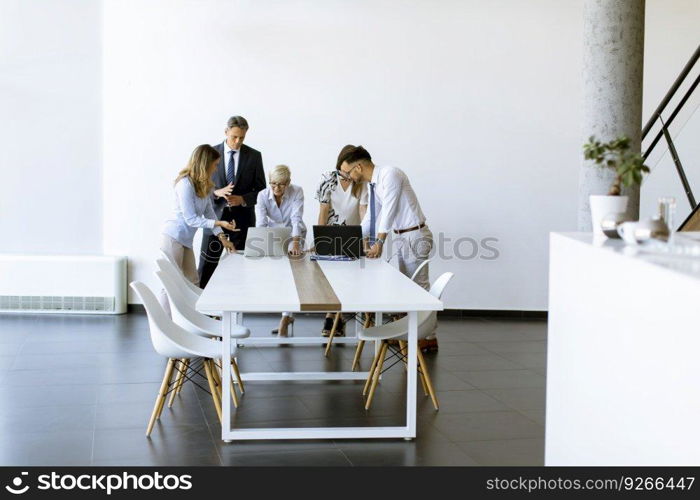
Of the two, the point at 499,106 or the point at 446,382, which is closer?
the point at 446,382

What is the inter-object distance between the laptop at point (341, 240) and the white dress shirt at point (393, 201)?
20 centimetres

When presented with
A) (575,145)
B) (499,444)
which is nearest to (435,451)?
(499,444)

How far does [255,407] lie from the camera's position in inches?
222

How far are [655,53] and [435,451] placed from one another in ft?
19.6

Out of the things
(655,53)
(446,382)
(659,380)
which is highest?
(655,53)

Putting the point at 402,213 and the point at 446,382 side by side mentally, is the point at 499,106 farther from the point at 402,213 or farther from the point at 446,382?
the point at 446,382

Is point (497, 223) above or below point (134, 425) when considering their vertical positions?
above

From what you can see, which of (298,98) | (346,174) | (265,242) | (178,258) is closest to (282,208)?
(265,242)

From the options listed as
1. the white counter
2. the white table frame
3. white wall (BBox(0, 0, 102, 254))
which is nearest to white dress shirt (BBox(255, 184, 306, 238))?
white wall (BBox(0, 0, 102, 254))

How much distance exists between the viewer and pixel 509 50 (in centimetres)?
920

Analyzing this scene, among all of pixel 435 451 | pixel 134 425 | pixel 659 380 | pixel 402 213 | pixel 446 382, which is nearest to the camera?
pixel 659 380

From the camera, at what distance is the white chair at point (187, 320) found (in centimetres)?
562

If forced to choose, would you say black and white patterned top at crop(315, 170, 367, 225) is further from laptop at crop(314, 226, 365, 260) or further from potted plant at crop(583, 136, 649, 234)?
potted plant at crop(583, 136, 649, 234)
